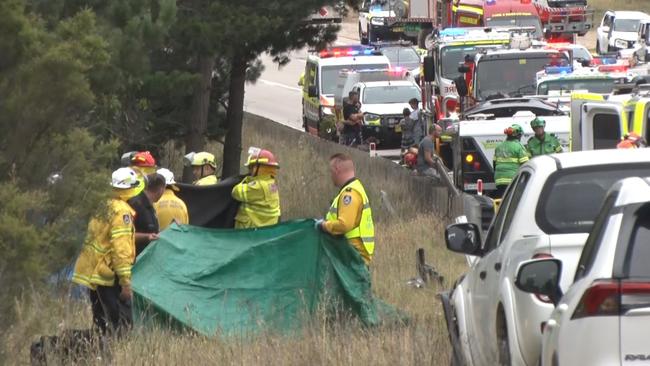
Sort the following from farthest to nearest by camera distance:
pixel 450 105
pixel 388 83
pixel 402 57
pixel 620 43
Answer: pixel 620 43
pixel 402 57
pixel 388 83
pixel 450 105

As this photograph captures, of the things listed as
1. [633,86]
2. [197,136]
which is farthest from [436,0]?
[633,86]

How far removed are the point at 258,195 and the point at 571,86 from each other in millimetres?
12476

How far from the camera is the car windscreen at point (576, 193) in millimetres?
7449

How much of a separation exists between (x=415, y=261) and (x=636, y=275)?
33.1 ft

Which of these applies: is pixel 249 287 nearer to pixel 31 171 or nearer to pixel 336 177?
pixel 336 177

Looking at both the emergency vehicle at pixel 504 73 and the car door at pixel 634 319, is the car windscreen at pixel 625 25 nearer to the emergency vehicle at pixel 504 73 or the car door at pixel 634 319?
the emergency vehicle at pixel 504 73

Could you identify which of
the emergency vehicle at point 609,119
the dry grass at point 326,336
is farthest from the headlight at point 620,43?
the emergency vehicle at point 609,119

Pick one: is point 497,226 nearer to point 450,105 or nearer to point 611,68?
point 611,68

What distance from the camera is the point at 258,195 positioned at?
1251 cm

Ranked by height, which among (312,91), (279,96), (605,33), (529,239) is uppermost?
(529,239)

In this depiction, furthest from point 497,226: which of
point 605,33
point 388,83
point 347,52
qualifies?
point 605,33

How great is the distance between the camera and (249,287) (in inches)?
446

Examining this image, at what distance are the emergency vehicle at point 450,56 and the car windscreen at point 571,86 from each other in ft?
11.9

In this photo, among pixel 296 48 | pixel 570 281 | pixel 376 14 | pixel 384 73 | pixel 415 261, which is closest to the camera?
pixel 570 281
